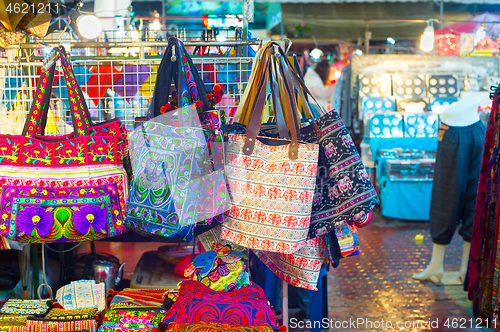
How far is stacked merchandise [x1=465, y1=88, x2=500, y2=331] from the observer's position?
9.09 ft

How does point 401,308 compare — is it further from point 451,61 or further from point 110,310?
point 451,61

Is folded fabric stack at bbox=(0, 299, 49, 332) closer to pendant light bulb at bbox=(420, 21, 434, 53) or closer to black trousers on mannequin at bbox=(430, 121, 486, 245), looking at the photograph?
black trousers on mannequin at bbox=(430, 121, 486, 245)

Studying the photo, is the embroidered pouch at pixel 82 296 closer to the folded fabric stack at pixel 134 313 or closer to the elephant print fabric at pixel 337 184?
the folded fabric stack at pixel 134 313

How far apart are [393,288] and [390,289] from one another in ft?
0.14

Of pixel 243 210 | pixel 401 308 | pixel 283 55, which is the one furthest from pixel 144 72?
pixel 401 308

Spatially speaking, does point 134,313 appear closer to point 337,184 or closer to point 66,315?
point 66,315

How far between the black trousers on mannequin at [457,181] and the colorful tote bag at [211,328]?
2.87m

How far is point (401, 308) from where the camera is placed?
342cm

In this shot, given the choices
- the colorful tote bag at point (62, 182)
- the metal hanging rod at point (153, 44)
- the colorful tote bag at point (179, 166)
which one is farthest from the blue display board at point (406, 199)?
the colorful tote bag at point (62, 182)

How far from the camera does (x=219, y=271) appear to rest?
5.88ft

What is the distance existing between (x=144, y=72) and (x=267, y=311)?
135 centimetres

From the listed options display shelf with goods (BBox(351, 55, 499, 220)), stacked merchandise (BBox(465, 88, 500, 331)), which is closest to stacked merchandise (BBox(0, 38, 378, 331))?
stacked merchandise (BBox(465, 88, 500, 331))

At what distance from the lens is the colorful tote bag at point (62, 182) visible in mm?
1741

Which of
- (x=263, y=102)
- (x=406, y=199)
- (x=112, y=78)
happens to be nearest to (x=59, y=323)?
(x=263, y=102)
